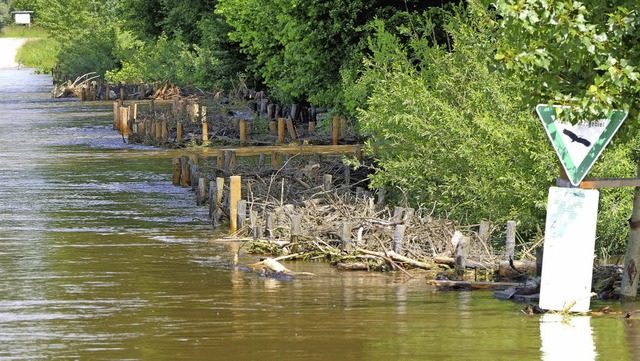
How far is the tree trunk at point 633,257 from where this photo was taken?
43.1ft

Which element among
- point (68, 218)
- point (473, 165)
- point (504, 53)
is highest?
point (504, 53)

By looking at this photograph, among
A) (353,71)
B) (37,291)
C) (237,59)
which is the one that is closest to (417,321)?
(37,291)

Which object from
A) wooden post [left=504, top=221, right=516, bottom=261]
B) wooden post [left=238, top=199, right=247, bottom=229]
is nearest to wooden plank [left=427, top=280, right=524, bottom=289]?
wooden post [left=504, top=221, right=516, bottom=261]

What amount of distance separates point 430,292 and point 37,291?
4.50 metres

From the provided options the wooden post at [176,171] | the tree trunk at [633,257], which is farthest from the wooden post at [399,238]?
the wooden post at [176,171]

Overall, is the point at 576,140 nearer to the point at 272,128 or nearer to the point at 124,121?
the point at 272,128

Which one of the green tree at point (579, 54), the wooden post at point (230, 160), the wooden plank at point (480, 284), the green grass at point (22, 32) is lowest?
the wooden plank at point (480, 284)

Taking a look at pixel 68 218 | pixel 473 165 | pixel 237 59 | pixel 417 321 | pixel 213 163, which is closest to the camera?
pixel 417 321

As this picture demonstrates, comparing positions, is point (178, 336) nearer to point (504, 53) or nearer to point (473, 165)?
point (504, 53)

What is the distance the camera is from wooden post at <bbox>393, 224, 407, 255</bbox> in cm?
1666

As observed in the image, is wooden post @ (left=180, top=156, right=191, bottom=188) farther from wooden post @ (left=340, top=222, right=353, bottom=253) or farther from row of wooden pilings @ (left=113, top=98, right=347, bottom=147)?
wooden post @ (left=340, top=222, right=353, bottom=253)

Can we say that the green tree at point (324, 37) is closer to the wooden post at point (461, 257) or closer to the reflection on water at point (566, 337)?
the wooden post at point (461, 257)

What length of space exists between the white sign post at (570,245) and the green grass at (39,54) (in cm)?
10407

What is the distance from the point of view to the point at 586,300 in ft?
41.2
